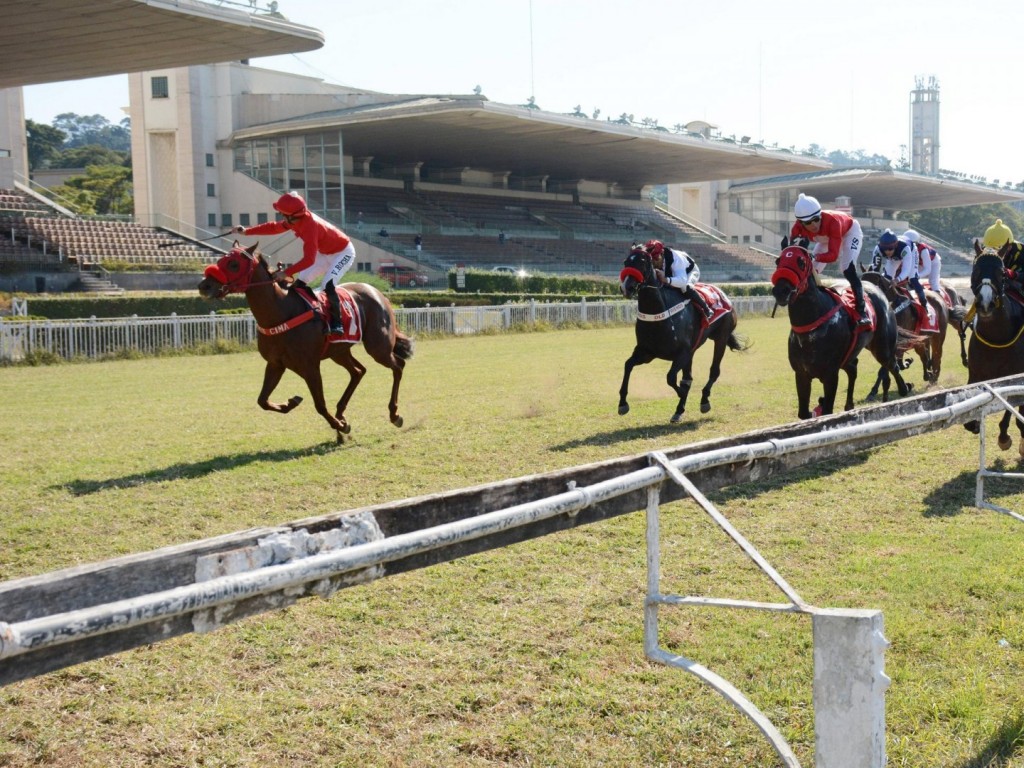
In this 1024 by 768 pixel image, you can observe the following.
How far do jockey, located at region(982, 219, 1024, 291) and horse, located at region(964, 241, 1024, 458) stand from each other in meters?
0.09

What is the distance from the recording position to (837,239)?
995 cm

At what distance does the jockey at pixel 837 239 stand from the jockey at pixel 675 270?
1.53m

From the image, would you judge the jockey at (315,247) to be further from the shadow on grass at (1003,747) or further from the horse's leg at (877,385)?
the shadow on grass at (1003,747)

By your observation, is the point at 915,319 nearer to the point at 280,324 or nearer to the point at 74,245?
the point at 280,324

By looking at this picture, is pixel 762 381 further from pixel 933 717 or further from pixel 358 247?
pixel 358 247

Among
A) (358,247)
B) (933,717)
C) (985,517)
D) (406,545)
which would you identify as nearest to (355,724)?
(406,545)

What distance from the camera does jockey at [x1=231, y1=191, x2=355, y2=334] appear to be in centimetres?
972

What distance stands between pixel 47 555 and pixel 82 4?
24.1 meters

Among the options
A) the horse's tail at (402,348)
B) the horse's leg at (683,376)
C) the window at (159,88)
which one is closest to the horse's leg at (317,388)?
the horse's tail at (402,348)

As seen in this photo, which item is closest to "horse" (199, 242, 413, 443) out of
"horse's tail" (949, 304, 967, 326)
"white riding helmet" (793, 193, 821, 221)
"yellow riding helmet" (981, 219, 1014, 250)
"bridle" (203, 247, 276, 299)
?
"bridle" (203, 247, 276, 299)

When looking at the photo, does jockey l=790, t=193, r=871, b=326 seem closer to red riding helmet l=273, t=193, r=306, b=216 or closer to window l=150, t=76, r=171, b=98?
red riding helmet l=273, t=193, r=306, b=216

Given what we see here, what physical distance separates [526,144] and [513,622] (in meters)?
48.4

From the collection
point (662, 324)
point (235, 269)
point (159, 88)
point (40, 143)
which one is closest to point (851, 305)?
point (662, 324)

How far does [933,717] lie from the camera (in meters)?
3.75
